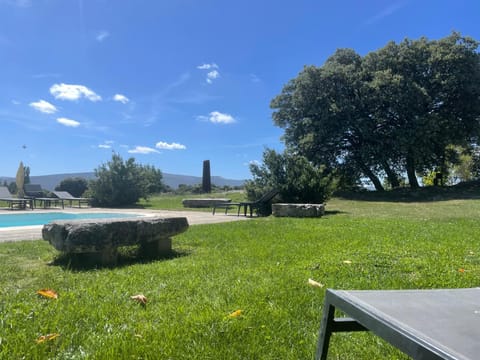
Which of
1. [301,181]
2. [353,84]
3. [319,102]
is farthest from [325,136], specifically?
[301,181]

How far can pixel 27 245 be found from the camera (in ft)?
17.1

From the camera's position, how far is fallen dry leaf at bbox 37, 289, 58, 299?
8.79 ft

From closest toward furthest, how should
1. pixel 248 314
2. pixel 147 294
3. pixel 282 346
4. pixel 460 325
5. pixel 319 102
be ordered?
pixel 460 325
pixel 282 346
pixel 248 314
pixel 147 294
pixel 319 102

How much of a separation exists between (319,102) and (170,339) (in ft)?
69.5

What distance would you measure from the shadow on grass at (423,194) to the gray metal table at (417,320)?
17.3 metres

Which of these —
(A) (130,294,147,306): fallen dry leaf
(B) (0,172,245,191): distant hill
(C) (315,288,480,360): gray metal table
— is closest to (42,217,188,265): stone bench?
(A) (130,294,147,306): fallen dry leaf

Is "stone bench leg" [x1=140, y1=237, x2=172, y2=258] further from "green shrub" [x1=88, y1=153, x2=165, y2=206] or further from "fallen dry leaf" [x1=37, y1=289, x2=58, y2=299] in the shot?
"green shrub" [x1=88, y1=153, x2=165, y2=206]

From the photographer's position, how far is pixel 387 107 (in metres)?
20.5

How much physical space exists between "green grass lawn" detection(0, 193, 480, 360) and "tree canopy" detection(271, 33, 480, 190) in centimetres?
Answer: 1592

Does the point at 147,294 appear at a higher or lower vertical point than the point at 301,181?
lower

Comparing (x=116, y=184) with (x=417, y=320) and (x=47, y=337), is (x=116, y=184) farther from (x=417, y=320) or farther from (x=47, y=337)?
(x=417, y=320)

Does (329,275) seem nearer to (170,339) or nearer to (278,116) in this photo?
(170,339)

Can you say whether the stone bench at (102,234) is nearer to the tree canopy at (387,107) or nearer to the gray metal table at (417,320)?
the gray metal table at (417,320)

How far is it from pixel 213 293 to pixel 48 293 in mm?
1427
